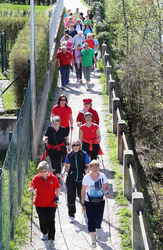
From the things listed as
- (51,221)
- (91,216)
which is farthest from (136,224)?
(51,221)

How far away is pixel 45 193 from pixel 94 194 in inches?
30.4

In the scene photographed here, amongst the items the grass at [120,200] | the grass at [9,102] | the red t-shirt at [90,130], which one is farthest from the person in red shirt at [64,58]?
the red t-shirt at [90,130]

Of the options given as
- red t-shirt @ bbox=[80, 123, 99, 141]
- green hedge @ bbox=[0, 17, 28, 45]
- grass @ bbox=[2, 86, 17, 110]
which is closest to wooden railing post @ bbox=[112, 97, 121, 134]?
grass @ bbox=[2, 86, 17, 110]

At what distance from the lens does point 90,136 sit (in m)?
10.5

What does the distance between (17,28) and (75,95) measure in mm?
8675

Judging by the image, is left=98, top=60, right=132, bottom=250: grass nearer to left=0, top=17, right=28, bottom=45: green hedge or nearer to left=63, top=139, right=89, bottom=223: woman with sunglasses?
left=63, top=139, right=89, bottom=223: woman with sunglasses

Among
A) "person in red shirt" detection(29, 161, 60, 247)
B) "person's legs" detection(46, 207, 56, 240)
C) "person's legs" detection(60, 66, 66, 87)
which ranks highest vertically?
"person's legs" detection(60, 66, 66, 87)

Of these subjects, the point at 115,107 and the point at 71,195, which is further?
the point at 115,107

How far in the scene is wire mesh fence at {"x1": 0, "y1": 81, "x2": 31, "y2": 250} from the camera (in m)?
7.81

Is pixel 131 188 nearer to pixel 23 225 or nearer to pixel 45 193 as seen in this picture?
pixel 23 225

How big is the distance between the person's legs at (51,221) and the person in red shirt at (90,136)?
100 inches

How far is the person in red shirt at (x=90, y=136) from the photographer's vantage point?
34.2 ft

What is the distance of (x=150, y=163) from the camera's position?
50.3 feet

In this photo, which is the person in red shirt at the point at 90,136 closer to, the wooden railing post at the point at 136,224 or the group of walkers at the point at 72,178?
the group of walkers at the point at 72,178
